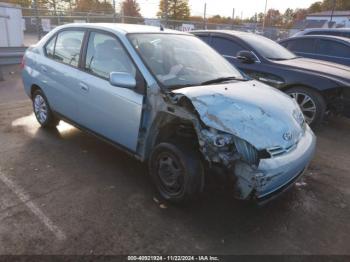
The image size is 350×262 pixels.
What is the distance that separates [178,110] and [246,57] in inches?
140

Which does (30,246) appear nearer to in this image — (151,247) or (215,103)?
(151,247)

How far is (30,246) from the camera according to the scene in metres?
2.58

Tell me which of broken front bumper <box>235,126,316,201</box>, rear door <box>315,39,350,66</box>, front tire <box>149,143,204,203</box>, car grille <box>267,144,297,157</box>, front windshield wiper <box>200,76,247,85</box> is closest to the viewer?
broken front bumper <box>235,126,316,201</box>

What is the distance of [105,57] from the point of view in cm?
377

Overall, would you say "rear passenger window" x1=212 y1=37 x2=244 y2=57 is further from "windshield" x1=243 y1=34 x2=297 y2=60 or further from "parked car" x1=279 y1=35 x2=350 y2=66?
"parked car" x1=279 y1=35 x2=350 y2=66

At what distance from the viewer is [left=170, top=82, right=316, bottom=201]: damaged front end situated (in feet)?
8.69

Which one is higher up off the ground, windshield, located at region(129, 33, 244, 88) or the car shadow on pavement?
windshield, located at region(129, 33, 244, 88)

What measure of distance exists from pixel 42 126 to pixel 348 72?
18.7ft

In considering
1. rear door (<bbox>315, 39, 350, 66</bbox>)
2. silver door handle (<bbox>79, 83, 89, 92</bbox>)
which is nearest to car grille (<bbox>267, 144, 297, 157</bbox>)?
silver door handle (<bbox>79, 83, 89, 92</bbox>)

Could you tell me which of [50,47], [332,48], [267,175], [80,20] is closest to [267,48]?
[332,48]

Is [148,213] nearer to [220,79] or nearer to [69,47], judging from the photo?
[220,79]

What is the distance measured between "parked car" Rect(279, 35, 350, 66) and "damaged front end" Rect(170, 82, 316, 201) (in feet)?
20.2

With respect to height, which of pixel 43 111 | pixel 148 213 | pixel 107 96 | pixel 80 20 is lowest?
pixel 148 213

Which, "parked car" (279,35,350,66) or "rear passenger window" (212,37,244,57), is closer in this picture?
"rear passenger window" (212,37,244,57)
